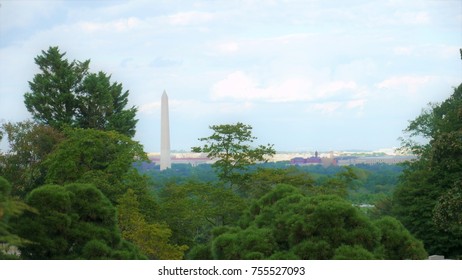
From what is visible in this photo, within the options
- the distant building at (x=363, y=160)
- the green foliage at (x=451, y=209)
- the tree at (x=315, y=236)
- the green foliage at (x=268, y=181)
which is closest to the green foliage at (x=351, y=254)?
the tree at (x=315, y=236)

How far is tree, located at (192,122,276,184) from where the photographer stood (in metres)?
36.1

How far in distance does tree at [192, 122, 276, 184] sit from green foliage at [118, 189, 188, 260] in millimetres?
7700

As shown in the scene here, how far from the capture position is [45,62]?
43.3 metres

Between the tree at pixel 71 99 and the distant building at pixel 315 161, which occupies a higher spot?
the tree at pixel 71 99

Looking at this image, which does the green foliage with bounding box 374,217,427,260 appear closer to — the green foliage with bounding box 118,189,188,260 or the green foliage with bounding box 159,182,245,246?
the green foliage with bounding box 118,189,188,260

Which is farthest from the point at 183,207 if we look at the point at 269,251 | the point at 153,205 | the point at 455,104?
the point at 269,251

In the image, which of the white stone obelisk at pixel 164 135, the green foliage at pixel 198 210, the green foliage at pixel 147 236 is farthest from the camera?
the white stone obelisk at pixel 164 135

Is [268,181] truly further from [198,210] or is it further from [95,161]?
[95,161]

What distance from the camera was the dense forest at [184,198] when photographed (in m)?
16.7

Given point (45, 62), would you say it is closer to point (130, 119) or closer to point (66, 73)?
point (66, 73)

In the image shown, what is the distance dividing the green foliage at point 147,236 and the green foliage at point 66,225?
9.60m

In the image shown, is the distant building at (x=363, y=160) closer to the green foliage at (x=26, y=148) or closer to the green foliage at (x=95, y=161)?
the green foliage at (x=26, y=148)

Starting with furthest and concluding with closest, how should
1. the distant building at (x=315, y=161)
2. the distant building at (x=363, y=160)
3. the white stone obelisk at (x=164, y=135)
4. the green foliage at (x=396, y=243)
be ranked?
the distant building at (x=363, y=160) → the distant building at (x=315, y=161) → the white stone obelisk at (x=164, y=135) → the green foliage at (x=396, y=243)
